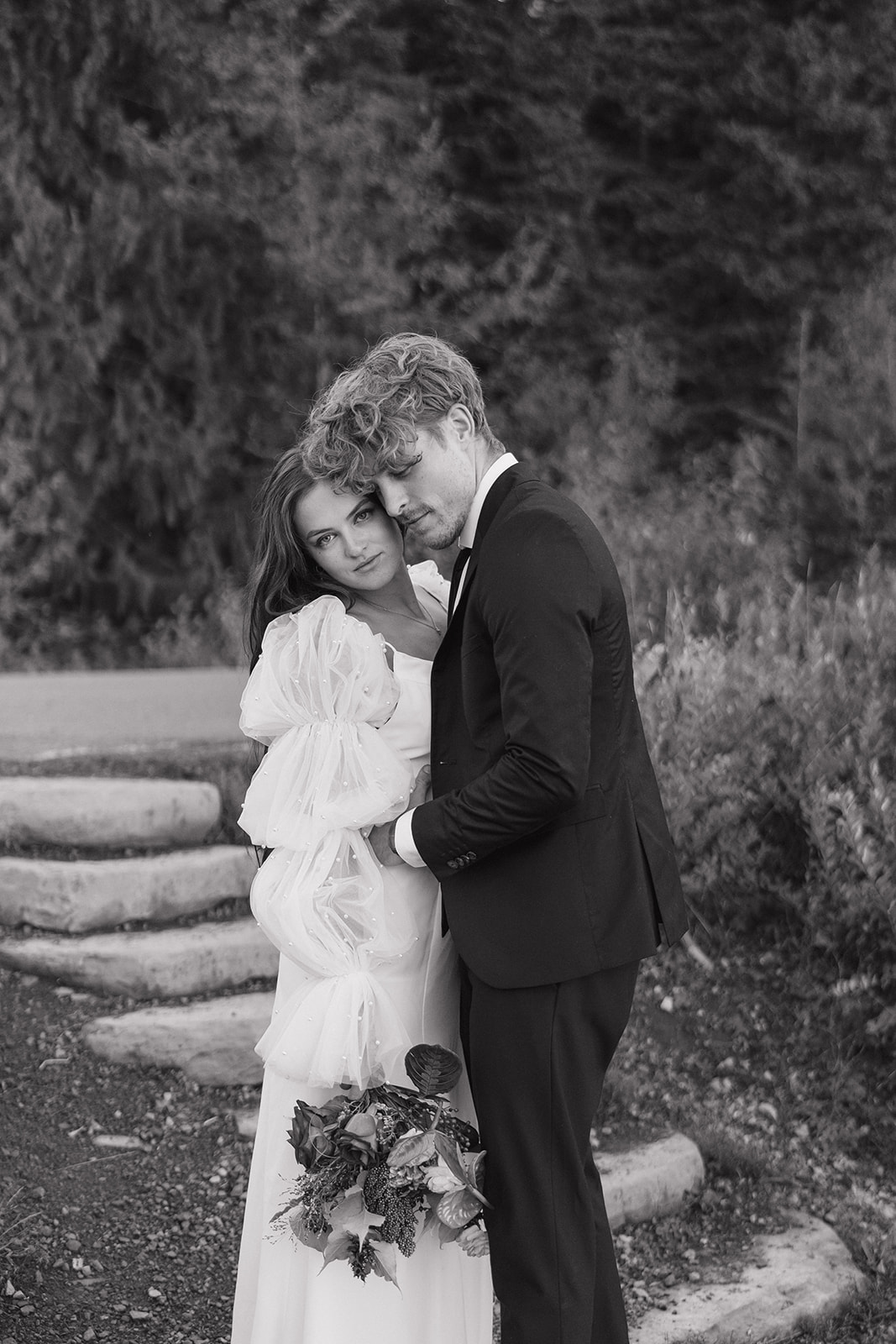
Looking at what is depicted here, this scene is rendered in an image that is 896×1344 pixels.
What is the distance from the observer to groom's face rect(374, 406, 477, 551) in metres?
2.26

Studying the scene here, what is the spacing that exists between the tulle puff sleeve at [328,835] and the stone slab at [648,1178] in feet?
4.35

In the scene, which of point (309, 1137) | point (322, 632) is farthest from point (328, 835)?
point (309, 1137)

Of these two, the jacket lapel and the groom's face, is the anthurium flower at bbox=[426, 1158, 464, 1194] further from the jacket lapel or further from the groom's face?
the groom's face

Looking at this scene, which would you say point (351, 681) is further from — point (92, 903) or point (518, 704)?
point (92, 903)

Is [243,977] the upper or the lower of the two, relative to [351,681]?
lower

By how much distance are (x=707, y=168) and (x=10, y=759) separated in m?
10.0

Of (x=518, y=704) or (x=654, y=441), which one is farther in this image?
(x=654, y=441)

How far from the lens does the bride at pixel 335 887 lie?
2.31 m

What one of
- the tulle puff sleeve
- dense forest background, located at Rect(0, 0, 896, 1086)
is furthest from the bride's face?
dense forest background, located at Rect(0, 0, 896, 1086)

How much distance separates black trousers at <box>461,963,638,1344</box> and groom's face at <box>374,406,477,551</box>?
0.81m

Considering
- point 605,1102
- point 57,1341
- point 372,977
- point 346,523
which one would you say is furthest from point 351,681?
point 605,1102

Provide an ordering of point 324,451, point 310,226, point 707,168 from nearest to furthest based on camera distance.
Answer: point 324,451 < point 310,226 < point 707,168

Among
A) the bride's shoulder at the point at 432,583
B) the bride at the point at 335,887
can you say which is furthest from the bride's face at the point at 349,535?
the bride's shoulder at the point at 432,583

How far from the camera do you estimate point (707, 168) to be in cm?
1255
